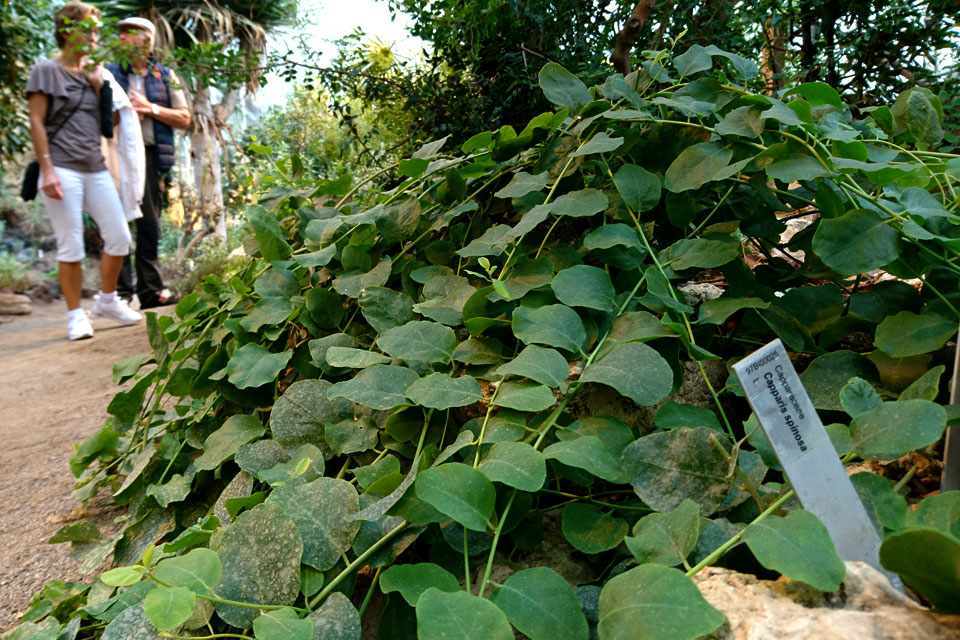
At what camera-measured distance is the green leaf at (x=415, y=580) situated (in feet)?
1.87

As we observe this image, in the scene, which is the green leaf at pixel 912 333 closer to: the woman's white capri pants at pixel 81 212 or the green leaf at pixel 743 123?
the green leaf at pixel 743 123

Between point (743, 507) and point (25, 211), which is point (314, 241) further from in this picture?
point (25, 211)

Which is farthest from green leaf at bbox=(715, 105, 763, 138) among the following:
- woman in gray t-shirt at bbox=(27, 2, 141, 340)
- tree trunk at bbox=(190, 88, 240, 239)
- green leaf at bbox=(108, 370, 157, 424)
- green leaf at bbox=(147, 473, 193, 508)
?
tree trunk at bbox=(190, 88, 240, 239)

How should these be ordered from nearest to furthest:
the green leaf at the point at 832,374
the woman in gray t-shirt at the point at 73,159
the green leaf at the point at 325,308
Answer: the green leaf at the point at 832,374 < the green leaf at the point at 325,308 < the woman in gray t-shirt at the point at 73,159

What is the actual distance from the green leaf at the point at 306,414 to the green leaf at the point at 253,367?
86 millimetres

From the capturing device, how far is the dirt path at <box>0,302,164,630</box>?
3.83ft

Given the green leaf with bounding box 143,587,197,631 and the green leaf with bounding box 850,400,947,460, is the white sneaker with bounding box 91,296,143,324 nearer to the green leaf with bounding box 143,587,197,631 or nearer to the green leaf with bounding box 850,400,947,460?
the green leaf with bounding box 143,587,197,631

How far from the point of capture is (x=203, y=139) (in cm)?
903

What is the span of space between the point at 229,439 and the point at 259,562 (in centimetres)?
42

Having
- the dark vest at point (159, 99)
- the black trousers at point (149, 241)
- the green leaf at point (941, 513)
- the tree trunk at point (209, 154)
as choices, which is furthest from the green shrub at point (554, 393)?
the tree trunk at point (209, 154)

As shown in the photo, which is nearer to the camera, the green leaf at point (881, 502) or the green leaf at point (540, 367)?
the green leaf at point (881, 502)

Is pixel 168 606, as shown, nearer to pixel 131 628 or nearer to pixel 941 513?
pixel 131 628

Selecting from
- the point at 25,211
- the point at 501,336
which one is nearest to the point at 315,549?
the point at 501,336

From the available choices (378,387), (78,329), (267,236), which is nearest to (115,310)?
(78,329)
